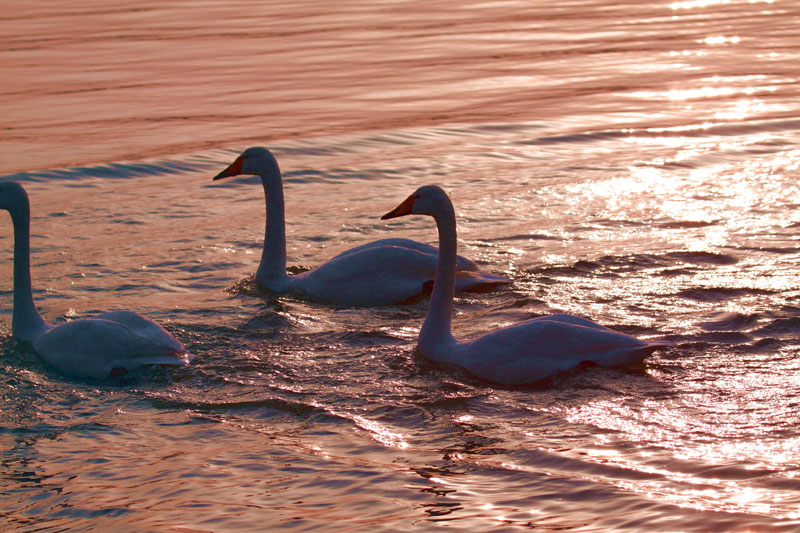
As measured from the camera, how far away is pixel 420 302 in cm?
985

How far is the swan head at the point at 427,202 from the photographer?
8023 millimetres

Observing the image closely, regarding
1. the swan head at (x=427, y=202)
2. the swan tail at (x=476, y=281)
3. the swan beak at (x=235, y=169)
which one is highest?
the swan beak at (x=235, y=169)

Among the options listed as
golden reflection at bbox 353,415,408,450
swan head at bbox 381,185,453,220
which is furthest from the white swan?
golden reflection at bbox 353,415,408,450

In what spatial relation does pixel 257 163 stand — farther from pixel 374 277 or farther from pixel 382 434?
pixel 382 434

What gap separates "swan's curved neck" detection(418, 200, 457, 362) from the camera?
8.01m

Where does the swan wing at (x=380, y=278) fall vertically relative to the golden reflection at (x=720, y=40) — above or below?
below

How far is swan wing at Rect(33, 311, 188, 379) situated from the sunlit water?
15 centimetres

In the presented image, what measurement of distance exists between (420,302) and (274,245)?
155 cm

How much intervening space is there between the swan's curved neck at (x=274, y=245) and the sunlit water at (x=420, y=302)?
0.71ft

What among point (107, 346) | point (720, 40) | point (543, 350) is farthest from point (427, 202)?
point (720, 40)

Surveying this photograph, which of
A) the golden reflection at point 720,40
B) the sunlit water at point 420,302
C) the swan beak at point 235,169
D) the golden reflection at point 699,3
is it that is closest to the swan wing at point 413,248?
the sunlit water at point 420,302

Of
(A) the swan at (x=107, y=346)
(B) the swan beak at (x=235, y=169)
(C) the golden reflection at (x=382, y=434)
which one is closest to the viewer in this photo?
(C) the golden reflection at (x=382, y=434)

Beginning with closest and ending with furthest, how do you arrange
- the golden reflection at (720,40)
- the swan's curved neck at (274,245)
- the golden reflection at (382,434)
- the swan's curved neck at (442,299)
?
the golden reflection at (382,434) → the swan's curved neck at (442,299) → the swan's curved neck at (274,245) → the golden reflection at (720,40)

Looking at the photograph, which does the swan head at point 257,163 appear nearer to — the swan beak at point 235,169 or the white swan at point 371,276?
the swan beak at point 235,169
